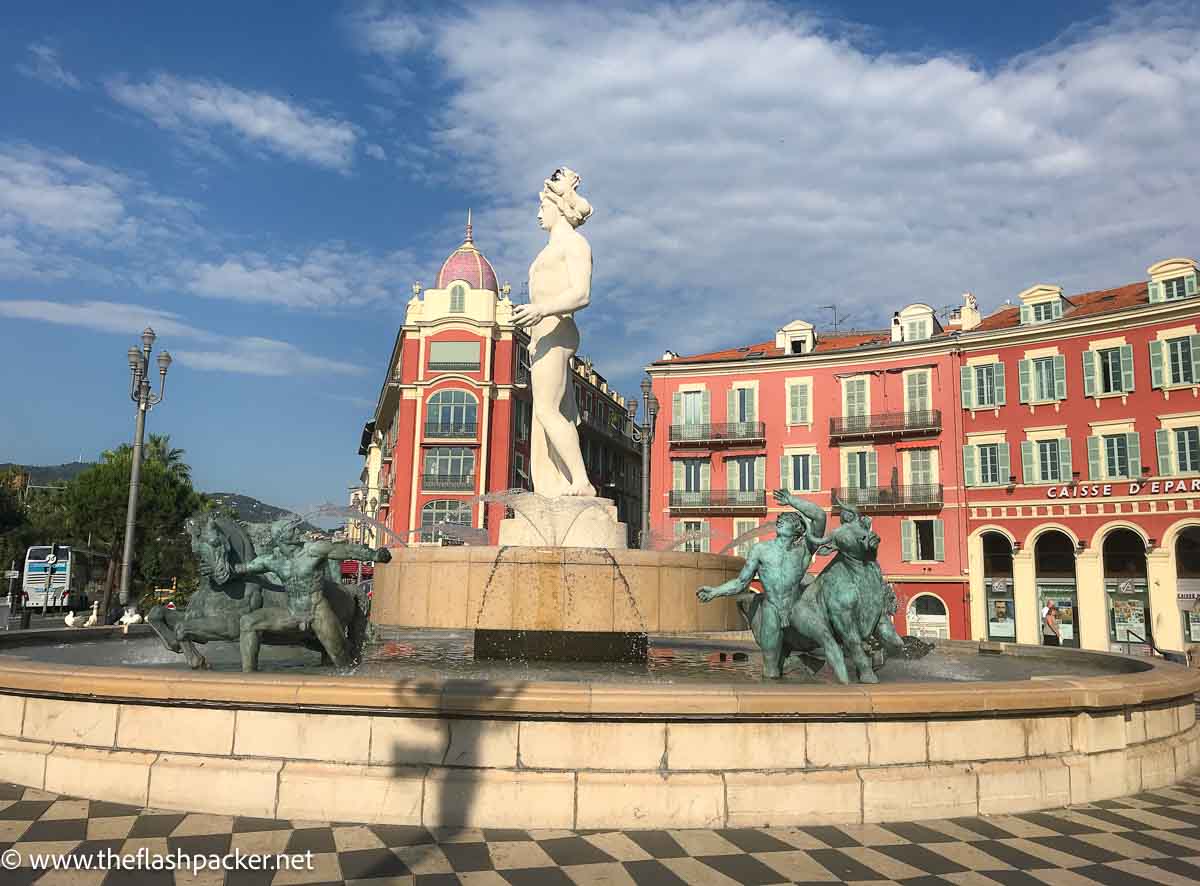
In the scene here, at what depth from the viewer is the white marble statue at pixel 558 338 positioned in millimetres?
9898

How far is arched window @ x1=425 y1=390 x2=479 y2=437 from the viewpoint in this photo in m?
45.8

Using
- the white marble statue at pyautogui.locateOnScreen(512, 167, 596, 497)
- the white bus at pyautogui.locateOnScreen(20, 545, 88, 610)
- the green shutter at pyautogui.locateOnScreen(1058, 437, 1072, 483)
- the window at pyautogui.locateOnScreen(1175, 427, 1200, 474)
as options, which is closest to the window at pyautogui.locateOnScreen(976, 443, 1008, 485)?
the green shutter at pyautogui.locateOnScreen(1058, 437, 1072, 483)

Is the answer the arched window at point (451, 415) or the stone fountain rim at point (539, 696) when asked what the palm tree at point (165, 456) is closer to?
the arched window at point (451, 415)

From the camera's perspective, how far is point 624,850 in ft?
15.8

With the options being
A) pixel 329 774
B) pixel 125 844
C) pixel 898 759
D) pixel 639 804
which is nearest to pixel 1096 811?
pixel 898 759

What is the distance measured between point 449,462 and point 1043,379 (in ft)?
94.5

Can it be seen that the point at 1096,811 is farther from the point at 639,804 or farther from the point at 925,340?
the point at 925,340

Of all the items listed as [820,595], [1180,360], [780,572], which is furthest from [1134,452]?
[780,572]

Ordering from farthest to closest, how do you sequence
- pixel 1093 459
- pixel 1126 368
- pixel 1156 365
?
pixel 1093 459, pixel 1126 368, pixel 1156 365

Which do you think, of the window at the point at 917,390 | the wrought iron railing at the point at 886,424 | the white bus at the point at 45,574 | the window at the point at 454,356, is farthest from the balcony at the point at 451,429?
the window at the point at 917,390

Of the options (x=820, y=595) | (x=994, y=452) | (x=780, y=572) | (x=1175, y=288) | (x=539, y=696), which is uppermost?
(x=1175, y=288)

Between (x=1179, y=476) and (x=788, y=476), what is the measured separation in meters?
14.7

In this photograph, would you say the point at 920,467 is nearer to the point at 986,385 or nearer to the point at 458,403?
the point at 986,385

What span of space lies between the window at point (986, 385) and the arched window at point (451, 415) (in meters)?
25.0
